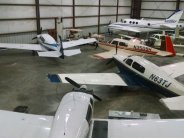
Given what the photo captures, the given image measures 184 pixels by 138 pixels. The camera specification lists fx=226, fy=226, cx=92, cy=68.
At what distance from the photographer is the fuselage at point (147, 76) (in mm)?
8477

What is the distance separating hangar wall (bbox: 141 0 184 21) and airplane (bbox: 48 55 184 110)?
2062 cm

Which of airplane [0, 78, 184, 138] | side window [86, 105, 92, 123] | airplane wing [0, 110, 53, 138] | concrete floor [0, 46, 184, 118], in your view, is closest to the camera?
airplane [0, 78, 184, 138]

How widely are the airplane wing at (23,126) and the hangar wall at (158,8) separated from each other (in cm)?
2733

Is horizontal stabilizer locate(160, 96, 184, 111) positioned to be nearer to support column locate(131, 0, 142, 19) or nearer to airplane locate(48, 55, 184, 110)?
airplane locate(48, 55, 184, 110)

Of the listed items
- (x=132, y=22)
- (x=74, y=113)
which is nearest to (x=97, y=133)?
(x=74, y=113)

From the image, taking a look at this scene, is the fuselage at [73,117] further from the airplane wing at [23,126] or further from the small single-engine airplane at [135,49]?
the small single-engine airplane at [135,49]

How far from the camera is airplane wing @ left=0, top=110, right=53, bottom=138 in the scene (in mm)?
5125

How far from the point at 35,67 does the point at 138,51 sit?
6758 millimetres

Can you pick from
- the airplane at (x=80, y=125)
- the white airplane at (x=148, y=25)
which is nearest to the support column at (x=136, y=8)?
the white airplane at (x=148, y=25)

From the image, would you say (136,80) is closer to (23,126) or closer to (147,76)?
(147,76)

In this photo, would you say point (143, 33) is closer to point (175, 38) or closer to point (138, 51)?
point (175, 38)

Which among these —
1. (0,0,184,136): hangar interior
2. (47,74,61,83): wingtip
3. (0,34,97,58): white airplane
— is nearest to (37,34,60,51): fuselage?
(0,34,97,58): white airplane

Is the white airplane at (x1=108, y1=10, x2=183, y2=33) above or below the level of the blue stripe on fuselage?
above

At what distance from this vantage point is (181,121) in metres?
5.67
